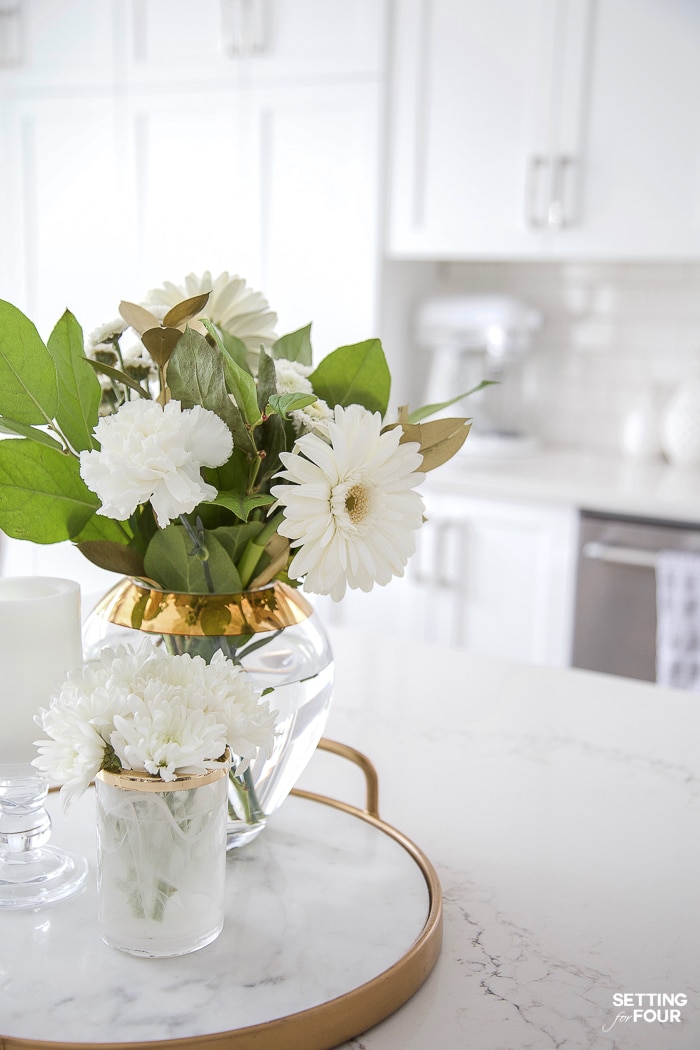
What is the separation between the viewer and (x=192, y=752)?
57 cm

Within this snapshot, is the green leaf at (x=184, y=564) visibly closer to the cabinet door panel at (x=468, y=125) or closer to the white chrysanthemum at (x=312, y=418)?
the white chrysanthemum at (x=312, y=418)

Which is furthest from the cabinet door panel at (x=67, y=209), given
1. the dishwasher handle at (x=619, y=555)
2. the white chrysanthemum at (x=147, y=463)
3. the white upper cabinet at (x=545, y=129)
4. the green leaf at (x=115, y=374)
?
the white chrysanthemum at (x=147, y=463)

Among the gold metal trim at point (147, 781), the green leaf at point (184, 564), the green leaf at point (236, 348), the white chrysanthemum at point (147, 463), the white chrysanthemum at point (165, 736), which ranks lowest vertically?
the gold metal trim at point (147, 781)

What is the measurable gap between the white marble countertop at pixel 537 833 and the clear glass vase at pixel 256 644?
17 cm

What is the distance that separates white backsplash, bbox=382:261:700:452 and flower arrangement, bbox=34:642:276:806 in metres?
2.25

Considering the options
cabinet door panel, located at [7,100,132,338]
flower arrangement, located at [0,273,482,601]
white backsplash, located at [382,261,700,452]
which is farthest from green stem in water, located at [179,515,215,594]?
cabinet door panel, located at [7,100,132,338]

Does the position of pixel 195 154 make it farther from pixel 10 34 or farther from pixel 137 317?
pixel 137 317

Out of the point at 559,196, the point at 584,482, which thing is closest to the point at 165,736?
the point at 584,482

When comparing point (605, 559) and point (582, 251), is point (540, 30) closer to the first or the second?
point (582, 251)

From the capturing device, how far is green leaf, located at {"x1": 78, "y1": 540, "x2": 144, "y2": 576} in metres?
0.69

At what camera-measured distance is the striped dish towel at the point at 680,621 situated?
6.86 feet

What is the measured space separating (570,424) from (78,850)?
241cm

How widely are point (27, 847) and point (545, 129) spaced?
7.28 feet

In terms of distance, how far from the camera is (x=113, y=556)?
0.70 meters
